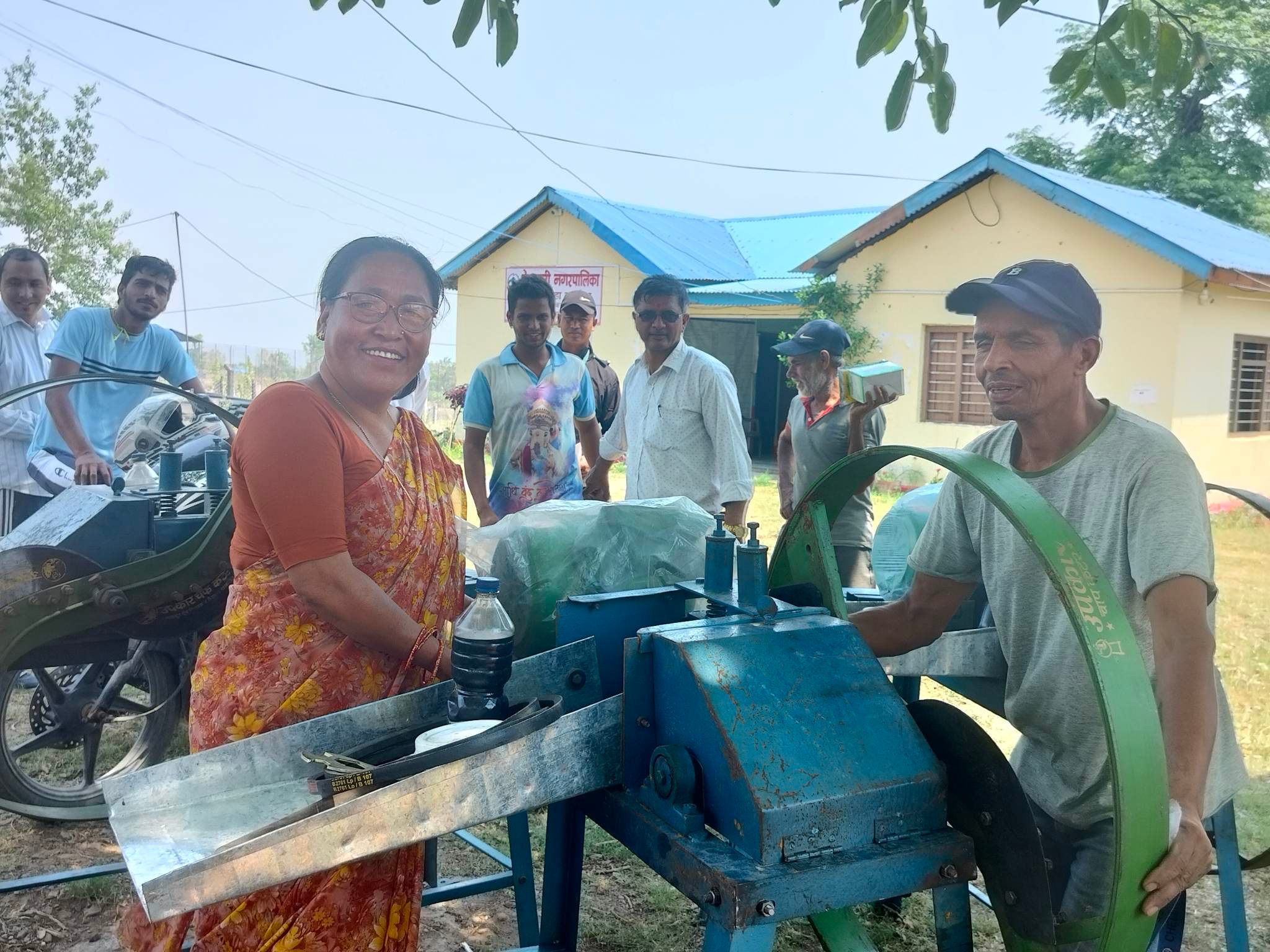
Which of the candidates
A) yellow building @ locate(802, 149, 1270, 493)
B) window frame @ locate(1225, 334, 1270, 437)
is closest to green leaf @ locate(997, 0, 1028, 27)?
yellow building @ locate(802, 149, 1270, 493)

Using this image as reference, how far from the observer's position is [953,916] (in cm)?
149

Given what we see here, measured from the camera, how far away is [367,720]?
1.71 metres

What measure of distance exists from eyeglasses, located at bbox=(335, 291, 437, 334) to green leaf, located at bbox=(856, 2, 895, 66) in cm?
121

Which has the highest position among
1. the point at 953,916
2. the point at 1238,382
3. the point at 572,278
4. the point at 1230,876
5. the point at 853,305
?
the point at 572,278

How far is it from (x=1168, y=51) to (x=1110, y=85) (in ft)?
0.47

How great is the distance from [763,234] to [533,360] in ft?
45.4

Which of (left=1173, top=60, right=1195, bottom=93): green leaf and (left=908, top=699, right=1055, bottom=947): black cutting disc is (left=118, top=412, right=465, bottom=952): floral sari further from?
(left=1173, top=60, right=1195, bottom=93): green leaf

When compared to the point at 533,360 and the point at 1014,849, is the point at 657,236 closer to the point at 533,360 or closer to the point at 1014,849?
the point at 533,360

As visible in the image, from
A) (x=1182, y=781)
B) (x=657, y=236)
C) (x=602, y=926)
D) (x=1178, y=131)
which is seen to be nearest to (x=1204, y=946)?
(x=602, y=926)

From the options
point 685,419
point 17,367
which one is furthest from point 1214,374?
point 17,367

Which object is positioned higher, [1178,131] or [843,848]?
[1178,131]

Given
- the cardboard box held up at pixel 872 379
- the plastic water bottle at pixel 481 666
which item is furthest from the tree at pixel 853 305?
the plastic water bottle at pixel 481 666

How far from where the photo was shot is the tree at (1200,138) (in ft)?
61.6

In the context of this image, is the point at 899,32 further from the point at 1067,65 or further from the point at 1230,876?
the point at 1230,876
